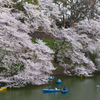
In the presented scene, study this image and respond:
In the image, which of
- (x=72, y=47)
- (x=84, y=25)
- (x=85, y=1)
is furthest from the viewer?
(x=85, y=1)

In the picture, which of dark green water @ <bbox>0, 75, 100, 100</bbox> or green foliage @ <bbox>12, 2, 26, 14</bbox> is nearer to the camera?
dark green water @ <bbox>0, 75, 100, 100</bbox>

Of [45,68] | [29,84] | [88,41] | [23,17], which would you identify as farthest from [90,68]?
[23,17]

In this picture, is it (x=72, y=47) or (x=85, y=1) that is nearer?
(x=72, y=47)

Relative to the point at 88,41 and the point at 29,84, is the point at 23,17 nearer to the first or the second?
the point at 29,84

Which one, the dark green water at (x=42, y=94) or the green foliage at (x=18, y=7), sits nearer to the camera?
the dark green water at (x=42, y=94)

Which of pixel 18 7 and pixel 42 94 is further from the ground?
pixel 18 7

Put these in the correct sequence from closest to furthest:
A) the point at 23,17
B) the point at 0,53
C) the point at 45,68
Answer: the point at 0,53 < the point at 45,68 < the point at 23,17

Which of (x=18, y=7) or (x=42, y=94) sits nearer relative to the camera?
(x=42, y=94)

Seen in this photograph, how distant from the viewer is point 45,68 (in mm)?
11781

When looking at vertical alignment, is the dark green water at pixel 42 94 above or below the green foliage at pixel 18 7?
below

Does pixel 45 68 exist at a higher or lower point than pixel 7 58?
lower

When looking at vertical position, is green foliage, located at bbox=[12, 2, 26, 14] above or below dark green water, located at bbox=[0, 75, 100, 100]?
above

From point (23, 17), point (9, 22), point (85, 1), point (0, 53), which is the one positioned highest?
point (85, 1)

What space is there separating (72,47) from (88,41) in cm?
218
